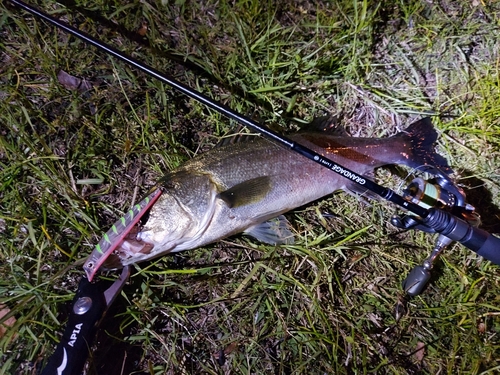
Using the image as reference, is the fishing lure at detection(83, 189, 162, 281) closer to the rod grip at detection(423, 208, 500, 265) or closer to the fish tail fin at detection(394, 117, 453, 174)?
the rod grip at detection(423, 208, 500, 265)

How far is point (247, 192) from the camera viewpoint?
8.18 feet

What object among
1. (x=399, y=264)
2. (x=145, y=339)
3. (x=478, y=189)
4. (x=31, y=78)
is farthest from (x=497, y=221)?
(x=31, y=78)

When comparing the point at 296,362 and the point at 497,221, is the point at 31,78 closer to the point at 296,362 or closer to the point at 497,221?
the point at 296,362

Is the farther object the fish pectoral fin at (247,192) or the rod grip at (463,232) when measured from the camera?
the fish pectoral fin at (247,192)

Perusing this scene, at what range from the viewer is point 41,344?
97.0 inches

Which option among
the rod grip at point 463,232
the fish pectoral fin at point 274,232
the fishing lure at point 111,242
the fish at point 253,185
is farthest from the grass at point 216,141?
the rod grip at point 463,232

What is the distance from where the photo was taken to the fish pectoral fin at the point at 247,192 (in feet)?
8.07

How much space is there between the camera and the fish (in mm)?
2359

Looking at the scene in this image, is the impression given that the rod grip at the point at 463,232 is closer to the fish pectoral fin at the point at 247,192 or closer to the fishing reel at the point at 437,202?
the fishing reel at the point at 437,202

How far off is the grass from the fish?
Result: 25 cm

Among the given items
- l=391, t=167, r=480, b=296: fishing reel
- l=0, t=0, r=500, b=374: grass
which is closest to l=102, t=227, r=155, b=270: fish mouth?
l=0, t=0, r=500, b=374: grass

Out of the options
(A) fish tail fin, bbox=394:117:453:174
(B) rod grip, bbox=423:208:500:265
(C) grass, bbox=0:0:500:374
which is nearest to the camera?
(B) rod grip, bbox=423:208:500:265

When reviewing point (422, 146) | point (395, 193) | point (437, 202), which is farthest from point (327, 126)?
point (437, 202)

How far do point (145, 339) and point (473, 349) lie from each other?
238 cm
